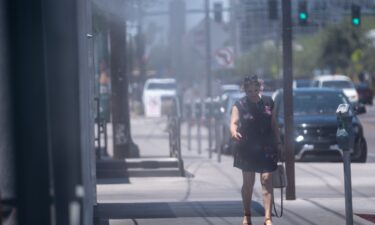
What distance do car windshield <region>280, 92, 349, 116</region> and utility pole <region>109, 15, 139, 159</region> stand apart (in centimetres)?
362

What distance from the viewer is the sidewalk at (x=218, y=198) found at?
37.3ft

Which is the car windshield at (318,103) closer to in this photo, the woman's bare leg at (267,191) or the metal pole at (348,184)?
the woman's bare leg at (267,191)

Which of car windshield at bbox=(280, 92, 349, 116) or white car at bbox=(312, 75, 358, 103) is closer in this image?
car windshield at bbox=(280, 92, 349, 116)

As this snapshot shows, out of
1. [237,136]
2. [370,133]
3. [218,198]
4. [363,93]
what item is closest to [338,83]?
[363,93]

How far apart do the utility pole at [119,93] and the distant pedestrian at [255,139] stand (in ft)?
27.9

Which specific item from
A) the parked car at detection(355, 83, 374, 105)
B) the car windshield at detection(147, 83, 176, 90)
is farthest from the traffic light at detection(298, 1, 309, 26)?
the parked car at detection(355, 83, 374, 105)

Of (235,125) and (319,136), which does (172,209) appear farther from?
(319,136)

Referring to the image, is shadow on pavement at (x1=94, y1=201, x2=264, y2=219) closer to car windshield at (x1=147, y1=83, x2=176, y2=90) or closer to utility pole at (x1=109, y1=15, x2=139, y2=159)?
utility pole at (x1=109, y1=15, x2=139, y2=159)

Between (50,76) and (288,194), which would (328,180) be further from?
(50,76)

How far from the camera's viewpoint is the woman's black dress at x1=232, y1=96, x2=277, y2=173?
33.6ft

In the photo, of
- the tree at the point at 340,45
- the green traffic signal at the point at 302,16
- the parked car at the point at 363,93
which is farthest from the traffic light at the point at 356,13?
the tree at the point at 340,45

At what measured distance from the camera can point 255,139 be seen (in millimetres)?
10242

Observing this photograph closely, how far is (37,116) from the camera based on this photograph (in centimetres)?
662

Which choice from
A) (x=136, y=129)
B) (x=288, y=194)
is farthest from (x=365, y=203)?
(x=136, y=129)
